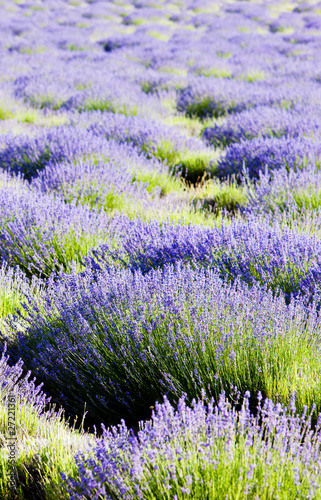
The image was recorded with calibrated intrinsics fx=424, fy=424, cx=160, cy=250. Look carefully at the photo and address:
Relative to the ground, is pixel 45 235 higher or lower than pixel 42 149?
lower

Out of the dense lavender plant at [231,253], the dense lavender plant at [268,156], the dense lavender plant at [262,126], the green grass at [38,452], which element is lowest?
the green grass at [38,452]

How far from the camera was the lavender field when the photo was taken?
1264 mm

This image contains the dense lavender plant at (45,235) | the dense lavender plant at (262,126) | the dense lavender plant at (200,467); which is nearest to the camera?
the dense lavender plant at (200,467)

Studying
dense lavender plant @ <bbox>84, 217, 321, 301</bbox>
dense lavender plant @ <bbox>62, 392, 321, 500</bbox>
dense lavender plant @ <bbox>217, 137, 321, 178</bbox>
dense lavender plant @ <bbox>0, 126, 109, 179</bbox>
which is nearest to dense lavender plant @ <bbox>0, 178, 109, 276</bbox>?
dense lavender plant @ <bbox>84, 217, 321, 301</bbox>

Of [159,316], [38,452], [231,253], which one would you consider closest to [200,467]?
[38,452]

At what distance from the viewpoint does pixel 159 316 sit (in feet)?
6.46

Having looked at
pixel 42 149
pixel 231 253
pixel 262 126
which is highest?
pixel 262 126

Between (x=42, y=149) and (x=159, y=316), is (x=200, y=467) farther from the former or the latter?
(x=42, y=149)

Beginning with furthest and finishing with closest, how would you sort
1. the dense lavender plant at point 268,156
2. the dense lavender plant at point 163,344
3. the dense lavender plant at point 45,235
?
the dense lavender plant at point 268,156
the dense lavender plant at point 45,235
the dense lavender plant at point 163,344

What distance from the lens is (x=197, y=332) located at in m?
1.90

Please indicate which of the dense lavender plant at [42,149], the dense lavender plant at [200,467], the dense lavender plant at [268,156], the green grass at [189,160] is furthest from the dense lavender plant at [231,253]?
the green grass at [189,160]

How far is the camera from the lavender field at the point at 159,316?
4.15 feet

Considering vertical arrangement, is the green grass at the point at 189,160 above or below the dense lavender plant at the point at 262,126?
below

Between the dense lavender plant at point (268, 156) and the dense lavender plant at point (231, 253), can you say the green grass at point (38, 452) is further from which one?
the dense lavender plant at point (268, 156)
